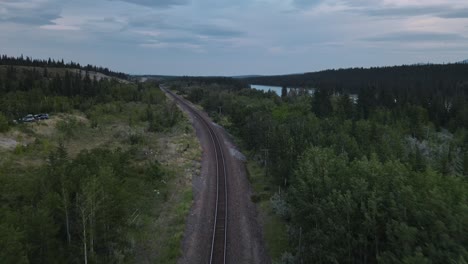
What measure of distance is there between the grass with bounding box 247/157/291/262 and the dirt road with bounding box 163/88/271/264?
53cm

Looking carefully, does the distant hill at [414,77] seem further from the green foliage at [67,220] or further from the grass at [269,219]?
the green foliage at [67,220]

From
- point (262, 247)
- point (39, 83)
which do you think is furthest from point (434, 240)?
point (39, 83)

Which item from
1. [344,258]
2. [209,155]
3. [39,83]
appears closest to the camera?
[344,258]

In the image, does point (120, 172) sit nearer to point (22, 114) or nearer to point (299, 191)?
point (299, 191)

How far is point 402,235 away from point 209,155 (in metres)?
39.4

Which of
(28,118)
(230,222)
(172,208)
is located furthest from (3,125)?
(230,222)

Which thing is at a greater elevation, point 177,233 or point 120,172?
point 120,172

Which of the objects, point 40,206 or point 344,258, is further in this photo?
point 40,206

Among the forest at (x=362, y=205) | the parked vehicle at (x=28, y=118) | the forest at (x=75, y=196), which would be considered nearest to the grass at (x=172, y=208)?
the forest at (x=75, y=196)

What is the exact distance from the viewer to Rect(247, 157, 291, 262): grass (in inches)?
978

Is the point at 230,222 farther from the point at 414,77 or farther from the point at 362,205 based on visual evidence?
the point at 414,77

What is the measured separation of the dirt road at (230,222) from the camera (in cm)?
2386

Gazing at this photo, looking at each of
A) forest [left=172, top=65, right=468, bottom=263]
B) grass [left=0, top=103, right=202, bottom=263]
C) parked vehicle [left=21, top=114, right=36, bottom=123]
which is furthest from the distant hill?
forest [left=172, top=65, right=468, bottom=263]

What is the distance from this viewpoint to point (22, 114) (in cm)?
Result: 7569
